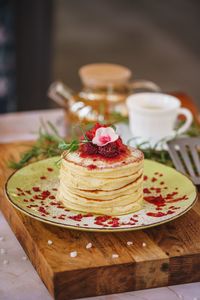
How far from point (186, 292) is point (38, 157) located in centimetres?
76

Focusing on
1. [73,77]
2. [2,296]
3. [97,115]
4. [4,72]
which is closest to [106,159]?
[2,296]

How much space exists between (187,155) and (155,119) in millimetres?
198

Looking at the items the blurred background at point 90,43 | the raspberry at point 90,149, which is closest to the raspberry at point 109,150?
the raspberry at point 90,149

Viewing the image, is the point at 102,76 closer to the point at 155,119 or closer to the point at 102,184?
the point at 155,119

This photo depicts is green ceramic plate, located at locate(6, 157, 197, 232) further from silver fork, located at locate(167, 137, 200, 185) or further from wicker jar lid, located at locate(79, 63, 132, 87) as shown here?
wicker jar lid, located at locate(79, 63, 132, 87)

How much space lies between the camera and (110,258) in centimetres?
153

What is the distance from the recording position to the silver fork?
78.6 inches

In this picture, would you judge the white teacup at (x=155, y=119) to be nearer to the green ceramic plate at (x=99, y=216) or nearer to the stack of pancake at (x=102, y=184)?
the green ceramic plate at (x=99, y=216)

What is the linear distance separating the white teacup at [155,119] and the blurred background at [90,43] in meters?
1.90

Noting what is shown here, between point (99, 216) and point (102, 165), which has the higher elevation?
point (102, 165)

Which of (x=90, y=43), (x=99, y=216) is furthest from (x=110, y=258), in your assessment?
(x=90, y=43)

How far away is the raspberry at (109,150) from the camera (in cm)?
167

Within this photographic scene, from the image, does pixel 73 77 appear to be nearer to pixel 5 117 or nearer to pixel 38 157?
pixel 5 117

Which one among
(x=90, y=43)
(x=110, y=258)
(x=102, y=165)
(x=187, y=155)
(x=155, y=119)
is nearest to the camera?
(x=110, y=258)
